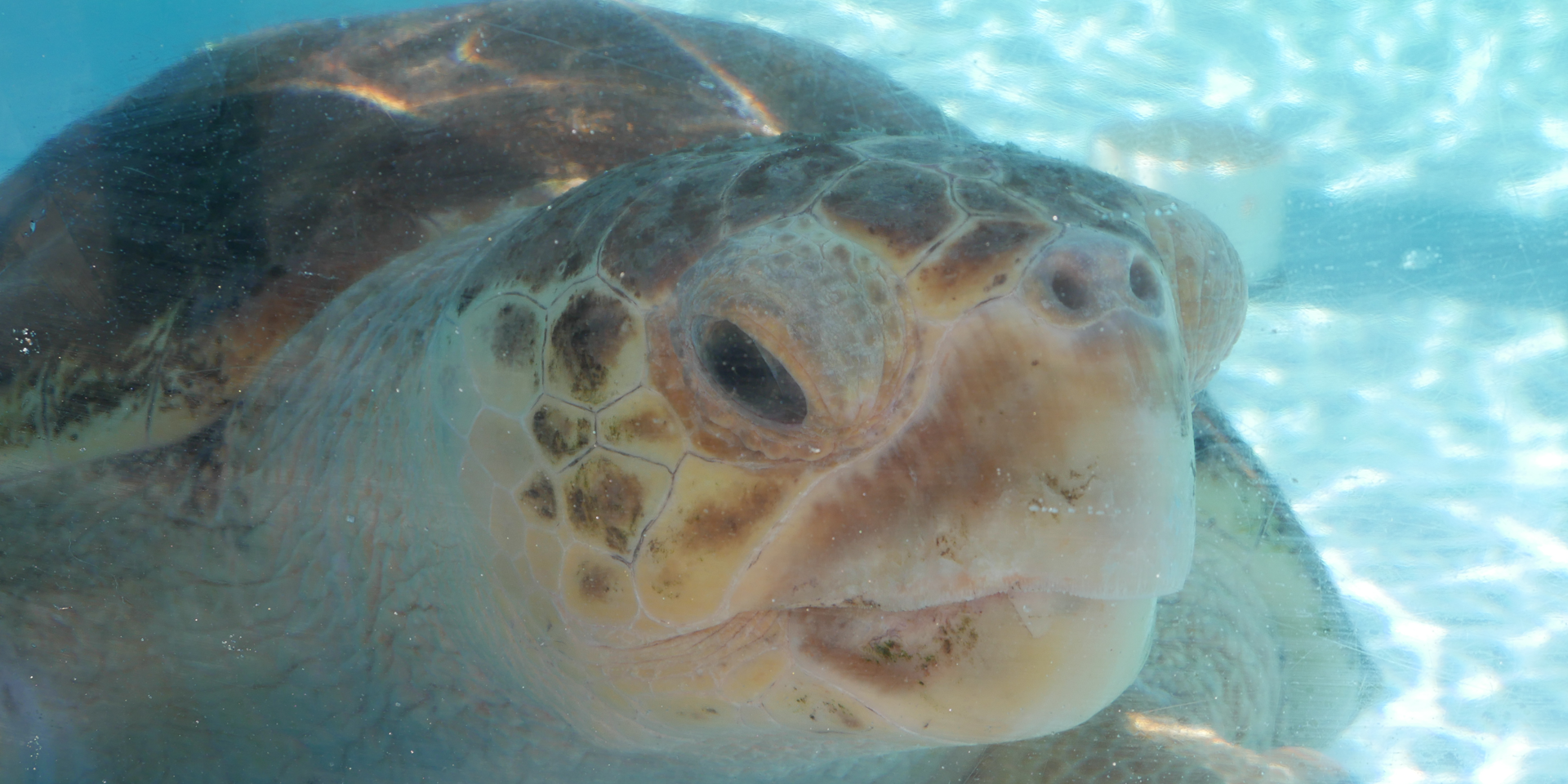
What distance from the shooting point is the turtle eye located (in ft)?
2.54

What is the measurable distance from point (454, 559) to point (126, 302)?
0.95 metres

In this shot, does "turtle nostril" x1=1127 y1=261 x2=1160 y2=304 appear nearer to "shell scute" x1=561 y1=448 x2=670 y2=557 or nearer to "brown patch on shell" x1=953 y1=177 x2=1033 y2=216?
"brown patch on shell" x1=953 y1=177 x2=1033 y2=216

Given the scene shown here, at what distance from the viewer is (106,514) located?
164 cm

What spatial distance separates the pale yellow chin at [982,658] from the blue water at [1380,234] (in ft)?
3.96

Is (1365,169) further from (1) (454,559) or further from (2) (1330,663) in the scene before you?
(1) (454,559)

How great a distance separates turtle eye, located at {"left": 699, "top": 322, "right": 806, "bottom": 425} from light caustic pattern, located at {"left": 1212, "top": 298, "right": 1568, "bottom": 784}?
60.4 inches

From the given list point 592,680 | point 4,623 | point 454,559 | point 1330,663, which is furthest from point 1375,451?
point 4,623

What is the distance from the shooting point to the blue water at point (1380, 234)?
1.73m

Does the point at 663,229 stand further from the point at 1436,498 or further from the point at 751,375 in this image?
the point at 1436,498

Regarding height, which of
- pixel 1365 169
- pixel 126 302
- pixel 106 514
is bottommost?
pixel 106 514

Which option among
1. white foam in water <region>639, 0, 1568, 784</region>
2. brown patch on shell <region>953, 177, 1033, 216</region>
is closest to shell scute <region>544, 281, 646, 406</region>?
brown patch on shell <region>953, 177, 1033, 216</region>

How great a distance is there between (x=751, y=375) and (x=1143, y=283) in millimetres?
396

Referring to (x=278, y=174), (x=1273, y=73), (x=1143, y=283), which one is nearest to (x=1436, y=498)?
(x=1273, y=73)

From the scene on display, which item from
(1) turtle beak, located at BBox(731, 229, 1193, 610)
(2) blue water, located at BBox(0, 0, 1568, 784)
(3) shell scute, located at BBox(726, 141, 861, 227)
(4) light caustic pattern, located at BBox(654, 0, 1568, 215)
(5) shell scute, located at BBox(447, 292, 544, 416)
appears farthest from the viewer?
(4) light caustic pattern, located at BBox(654, 0, 1568, 215)
